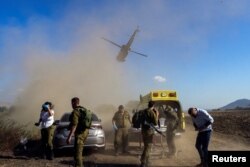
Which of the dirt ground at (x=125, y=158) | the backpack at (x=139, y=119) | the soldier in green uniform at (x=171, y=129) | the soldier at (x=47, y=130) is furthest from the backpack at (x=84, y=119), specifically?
the soldier in green uniform at (x=171, y=129)

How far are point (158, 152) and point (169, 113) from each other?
5.82 feet

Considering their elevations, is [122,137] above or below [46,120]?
below

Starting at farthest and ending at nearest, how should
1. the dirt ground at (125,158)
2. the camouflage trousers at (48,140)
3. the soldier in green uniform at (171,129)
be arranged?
the soldier in green uniform at (171,129) → the camouflage trousers at (48,140) → the dirt ground at (125,158)

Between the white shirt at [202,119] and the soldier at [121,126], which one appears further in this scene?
the soldier at [121,126]

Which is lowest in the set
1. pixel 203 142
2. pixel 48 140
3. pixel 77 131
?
pixel 48 140

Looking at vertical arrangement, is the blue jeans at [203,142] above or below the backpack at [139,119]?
below

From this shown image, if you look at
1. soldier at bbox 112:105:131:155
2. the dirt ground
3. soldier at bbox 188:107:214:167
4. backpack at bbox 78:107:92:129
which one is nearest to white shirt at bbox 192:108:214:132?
soldier at bbox 188:107:214:167

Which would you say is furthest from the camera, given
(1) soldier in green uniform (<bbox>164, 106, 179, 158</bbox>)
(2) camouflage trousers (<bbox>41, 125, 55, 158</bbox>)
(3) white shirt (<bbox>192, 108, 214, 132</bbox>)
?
(1) soldier in green uniform (<bbox>164, 106, 179, 158</bbox>)

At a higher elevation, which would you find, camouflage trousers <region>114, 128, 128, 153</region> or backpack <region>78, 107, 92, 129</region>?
backpack <region>78, 107, 92, 129</region>

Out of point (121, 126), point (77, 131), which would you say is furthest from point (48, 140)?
point (77, 131)

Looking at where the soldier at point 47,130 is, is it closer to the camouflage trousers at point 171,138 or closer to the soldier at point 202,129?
the camouflage trousers at point 171,138

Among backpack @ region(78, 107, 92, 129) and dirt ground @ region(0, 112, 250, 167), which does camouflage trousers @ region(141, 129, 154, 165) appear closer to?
dirt ground @ region(0, 112, 250, 167)

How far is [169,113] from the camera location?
540 inches

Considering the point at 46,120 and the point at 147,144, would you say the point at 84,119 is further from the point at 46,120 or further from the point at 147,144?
the point at 46,120
